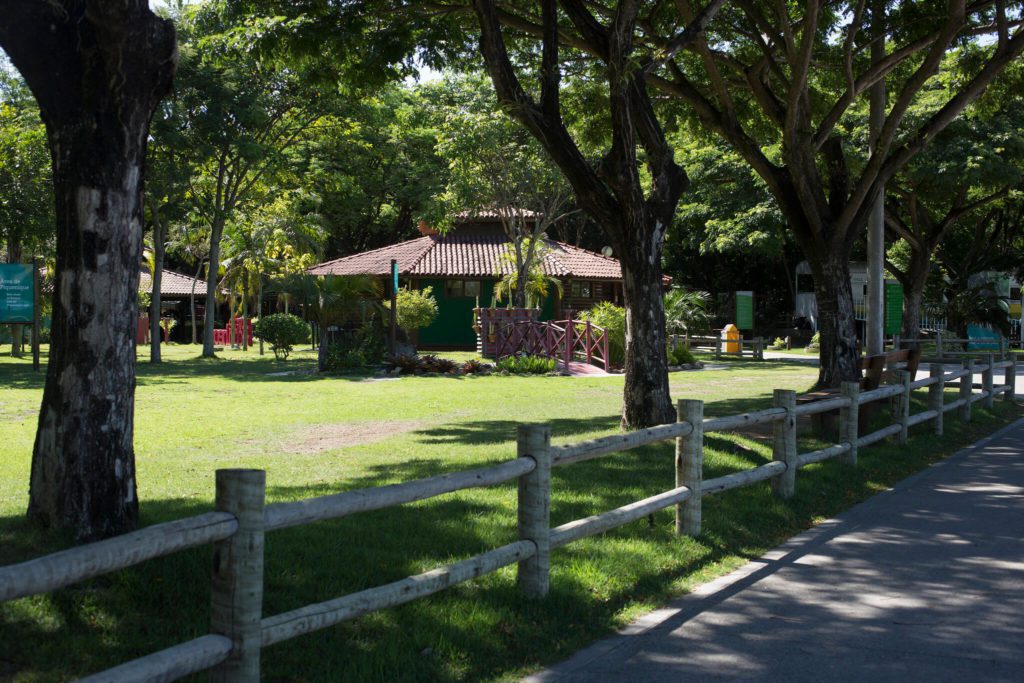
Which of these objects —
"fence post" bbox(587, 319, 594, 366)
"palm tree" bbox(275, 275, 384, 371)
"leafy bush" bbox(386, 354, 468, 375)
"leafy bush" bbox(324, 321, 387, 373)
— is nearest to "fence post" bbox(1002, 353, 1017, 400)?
"fence post" bbox(587, 319, 594, 366)

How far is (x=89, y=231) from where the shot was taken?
5824mm

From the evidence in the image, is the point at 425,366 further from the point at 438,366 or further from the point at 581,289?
the point at 581,289

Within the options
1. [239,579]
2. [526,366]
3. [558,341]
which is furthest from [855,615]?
[558,341]

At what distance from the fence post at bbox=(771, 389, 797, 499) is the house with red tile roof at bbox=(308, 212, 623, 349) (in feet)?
96.5

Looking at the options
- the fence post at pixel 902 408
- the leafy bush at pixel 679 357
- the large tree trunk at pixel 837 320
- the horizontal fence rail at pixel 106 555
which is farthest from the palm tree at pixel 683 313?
the horizontal fence rail at pixel 106 555

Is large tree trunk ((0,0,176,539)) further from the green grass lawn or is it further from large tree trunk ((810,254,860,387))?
large tree trunk ((810,254,860,387))

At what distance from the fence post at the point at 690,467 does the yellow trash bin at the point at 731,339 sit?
2922 cm

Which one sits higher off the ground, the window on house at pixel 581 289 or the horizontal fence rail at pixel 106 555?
the window on house at pixel 581 289

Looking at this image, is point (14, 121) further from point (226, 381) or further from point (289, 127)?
point (226, 381)

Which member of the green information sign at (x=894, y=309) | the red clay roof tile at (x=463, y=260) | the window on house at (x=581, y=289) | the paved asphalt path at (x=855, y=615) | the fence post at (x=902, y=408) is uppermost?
the red clay roof tile at (x=463, y=260)

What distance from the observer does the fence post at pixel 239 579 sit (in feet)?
13.4

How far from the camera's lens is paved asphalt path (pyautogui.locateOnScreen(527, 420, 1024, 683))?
5188mm

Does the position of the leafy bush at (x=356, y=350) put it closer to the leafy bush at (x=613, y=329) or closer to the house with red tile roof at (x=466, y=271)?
the leafy bush at (x=613, y=329)

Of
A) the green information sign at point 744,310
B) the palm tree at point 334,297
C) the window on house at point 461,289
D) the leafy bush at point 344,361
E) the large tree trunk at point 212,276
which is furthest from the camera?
the green information sign at point 744,310
